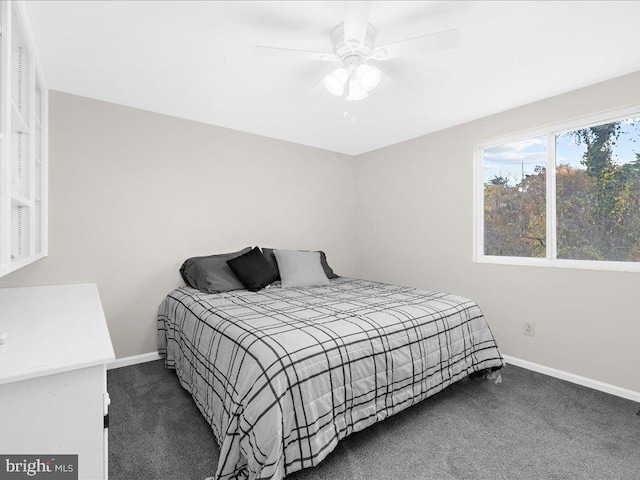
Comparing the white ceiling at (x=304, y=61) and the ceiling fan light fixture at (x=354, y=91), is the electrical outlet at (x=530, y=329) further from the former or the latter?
the ceiling fan light fixture at (x=354, y=91)

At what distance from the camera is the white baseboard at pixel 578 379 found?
91.5 inches

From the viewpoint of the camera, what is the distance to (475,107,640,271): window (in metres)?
2.43

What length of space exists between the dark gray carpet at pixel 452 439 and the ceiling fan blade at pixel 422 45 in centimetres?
207

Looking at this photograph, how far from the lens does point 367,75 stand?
6.62 feet

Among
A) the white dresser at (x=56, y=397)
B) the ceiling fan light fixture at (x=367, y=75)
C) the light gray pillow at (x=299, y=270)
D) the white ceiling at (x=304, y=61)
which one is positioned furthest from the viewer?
the light gray pillow at (x=299, y=270)

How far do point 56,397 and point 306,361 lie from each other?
0.93m

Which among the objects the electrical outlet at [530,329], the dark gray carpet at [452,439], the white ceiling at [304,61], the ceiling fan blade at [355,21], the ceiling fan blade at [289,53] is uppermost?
the white ceiling at [304,61]

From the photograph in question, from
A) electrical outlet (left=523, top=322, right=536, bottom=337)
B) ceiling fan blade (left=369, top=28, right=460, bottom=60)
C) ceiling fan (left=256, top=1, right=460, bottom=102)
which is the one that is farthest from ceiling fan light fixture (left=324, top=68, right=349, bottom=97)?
electrical outlet (left=523, top=322, right=536, bottom=337)

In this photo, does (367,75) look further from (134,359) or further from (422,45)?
(134,359)

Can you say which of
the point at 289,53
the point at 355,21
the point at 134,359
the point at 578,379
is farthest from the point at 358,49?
the point at 134,359

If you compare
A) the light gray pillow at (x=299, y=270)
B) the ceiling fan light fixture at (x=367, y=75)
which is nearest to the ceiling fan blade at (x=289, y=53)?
the ceiling fan light fixture at (x=367, y=75)

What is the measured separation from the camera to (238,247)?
352 centimetres

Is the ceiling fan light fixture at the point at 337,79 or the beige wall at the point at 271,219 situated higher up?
the ceiling fan light fixture at the point at 337,79

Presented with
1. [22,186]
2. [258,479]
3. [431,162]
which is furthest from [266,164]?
[258,479]
